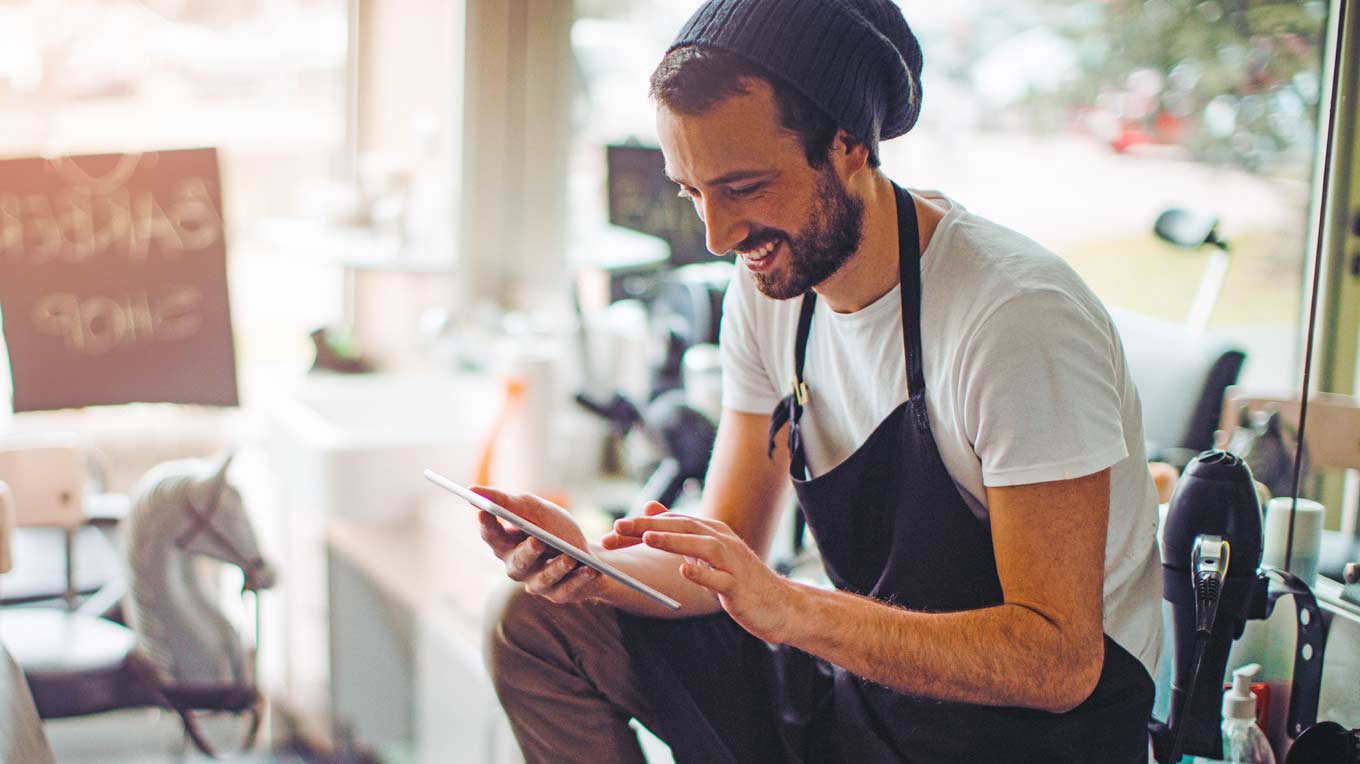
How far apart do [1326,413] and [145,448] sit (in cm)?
252

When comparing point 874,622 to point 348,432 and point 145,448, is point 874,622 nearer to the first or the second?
point 348,432

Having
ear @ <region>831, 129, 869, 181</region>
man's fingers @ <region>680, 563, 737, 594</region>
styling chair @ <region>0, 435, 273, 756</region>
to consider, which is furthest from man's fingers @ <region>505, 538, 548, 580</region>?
styling chair @ <region>0, 435, 273, 756</region>

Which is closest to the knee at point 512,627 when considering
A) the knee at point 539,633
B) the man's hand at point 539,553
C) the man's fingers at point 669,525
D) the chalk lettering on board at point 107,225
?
the knee at point 539,633

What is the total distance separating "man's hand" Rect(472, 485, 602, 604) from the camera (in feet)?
4.16

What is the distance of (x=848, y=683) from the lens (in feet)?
4.60

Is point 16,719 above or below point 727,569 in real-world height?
below

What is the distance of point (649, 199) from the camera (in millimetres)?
2871

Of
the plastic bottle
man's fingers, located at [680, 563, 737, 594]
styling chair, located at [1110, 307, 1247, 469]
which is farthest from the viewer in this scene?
styling chair, located at [1110, 307, 1247, 469]

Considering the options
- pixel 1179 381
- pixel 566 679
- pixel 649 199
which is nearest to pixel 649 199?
pixel 649 199

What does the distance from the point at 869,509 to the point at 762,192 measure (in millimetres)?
372

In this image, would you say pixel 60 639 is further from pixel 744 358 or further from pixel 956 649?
pixel 956 649

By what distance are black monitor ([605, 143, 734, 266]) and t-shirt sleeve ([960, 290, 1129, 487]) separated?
166 cm

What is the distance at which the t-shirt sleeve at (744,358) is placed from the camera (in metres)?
1.60

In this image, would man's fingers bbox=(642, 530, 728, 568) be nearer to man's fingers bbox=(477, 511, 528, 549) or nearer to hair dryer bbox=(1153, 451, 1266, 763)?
man's fingers bbox=(477, 511, 528, 549)
